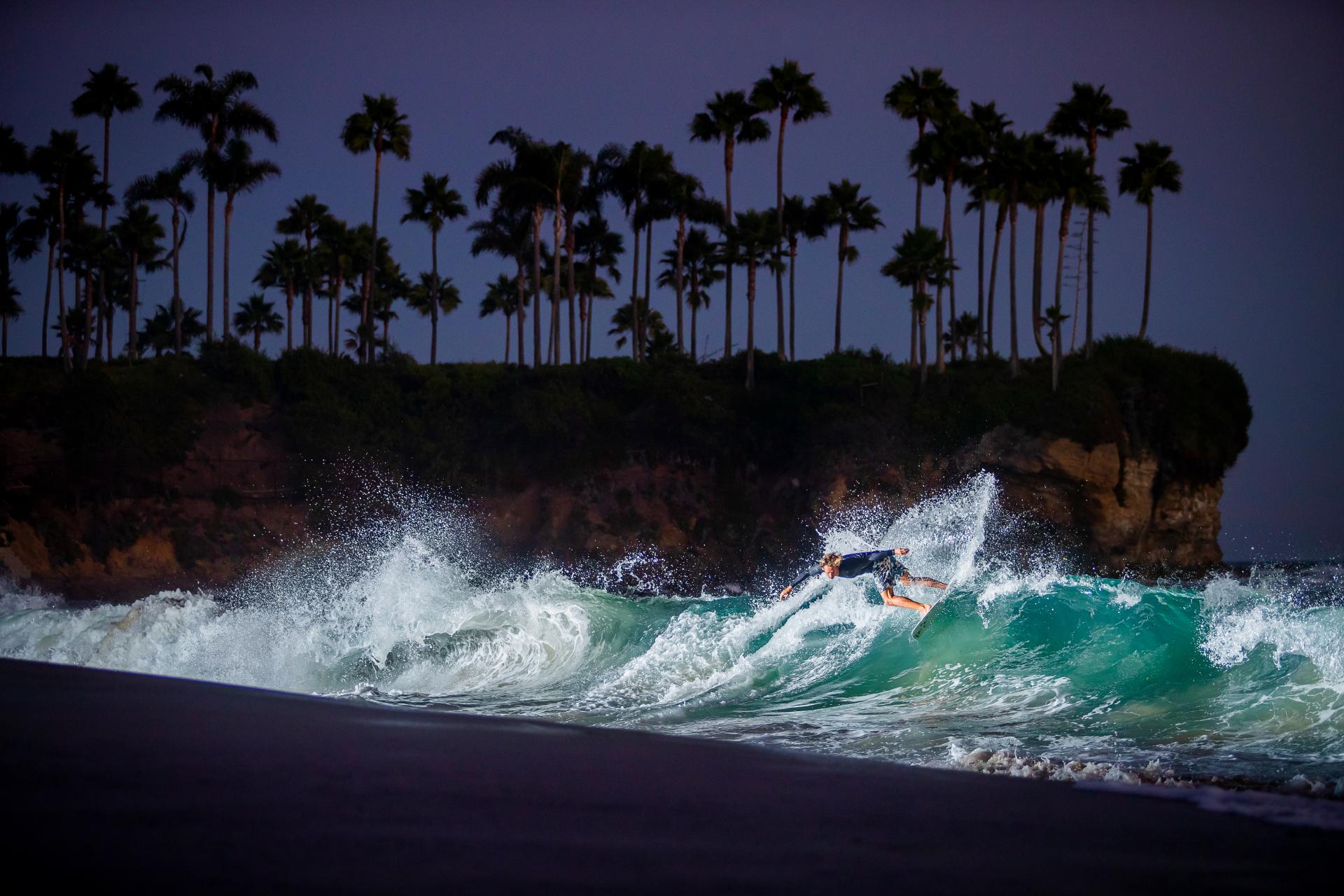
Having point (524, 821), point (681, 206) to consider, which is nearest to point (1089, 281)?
point (681, 206)

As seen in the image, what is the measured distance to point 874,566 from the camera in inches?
498

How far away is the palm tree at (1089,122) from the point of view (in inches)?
1661

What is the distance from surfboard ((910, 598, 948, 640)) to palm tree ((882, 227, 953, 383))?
3096 cm

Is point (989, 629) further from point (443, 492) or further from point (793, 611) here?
point (443, 492)

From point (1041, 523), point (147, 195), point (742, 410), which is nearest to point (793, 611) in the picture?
point (1041, 523)

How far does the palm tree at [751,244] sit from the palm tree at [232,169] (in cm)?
2307

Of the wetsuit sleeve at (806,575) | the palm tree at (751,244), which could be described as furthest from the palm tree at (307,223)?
the wetsuit sleeve at (806,575)

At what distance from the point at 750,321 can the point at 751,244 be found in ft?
12.2

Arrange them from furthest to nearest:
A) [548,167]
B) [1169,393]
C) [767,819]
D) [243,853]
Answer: [548,167] < [1169,393] < [767,819] < [243,853]

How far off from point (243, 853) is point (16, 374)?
155ft

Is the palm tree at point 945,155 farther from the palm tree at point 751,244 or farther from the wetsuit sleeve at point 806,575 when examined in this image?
the wetsuit sleeve at point 806,575

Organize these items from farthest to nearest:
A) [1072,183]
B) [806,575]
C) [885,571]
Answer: [1072,183], [806,575], [885,571]

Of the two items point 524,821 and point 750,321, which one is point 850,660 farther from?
point 750,321

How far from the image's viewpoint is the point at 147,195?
47.4 m
